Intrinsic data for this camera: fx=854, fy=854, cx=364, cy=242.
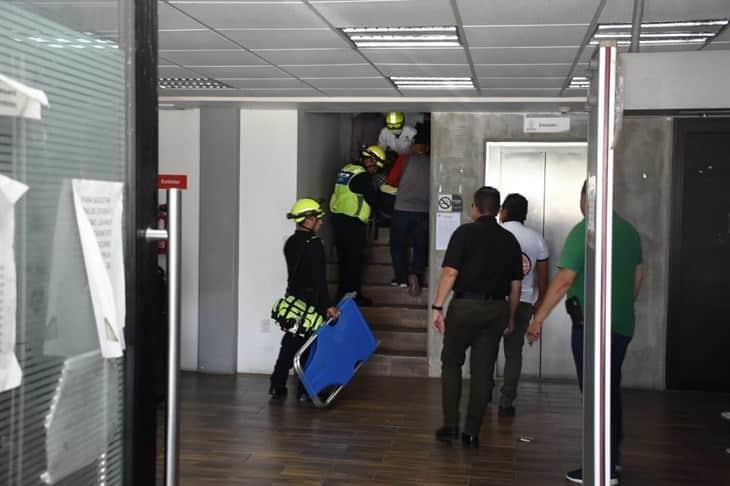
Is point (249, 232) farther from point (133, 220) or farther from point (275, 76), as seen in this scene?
point (133, 220)

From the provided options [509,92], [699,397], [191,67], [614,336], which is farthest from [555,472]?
[191,67]

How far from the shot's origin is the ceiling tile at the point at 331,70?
20.2 ft

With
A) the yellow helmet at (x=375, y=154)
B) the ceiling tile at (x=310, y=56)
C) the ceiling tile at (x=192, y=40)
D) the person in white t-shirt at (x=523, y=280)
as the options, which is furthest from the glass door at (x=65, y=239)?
the yellow helmet at (x=375, y=154)

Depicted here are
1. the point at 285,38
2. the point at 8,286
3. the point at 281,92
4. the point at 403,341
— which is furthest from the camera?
the point at 403,341

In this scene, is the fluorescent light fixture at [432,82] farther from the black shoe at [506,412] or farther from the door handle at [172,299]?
the door handle at [172,299]

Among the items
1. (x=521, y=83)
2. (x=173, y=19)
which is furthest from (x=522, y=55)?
(x=173, y=19)

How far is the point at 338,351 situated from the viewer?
6.89 meters

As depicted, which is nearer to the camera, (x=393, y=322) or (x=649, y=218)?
Result: (x=649, y=218)

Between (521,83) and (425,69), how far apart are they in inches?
37.3

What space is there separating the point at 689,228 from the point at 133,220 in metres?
6.83

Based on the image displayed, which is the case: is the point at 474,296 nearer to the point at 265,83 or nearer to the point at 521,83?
the point at 521,83

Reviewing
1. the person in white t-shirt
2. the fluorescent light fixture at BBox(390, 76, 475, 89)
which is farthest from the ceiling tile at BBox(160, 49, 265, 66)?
the person in white t-shirt

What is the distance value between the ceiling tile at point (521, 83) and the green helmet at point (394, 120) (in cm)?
302

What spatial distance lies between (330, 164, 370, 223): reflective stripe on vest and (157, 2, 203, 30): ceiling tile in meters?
3.95
